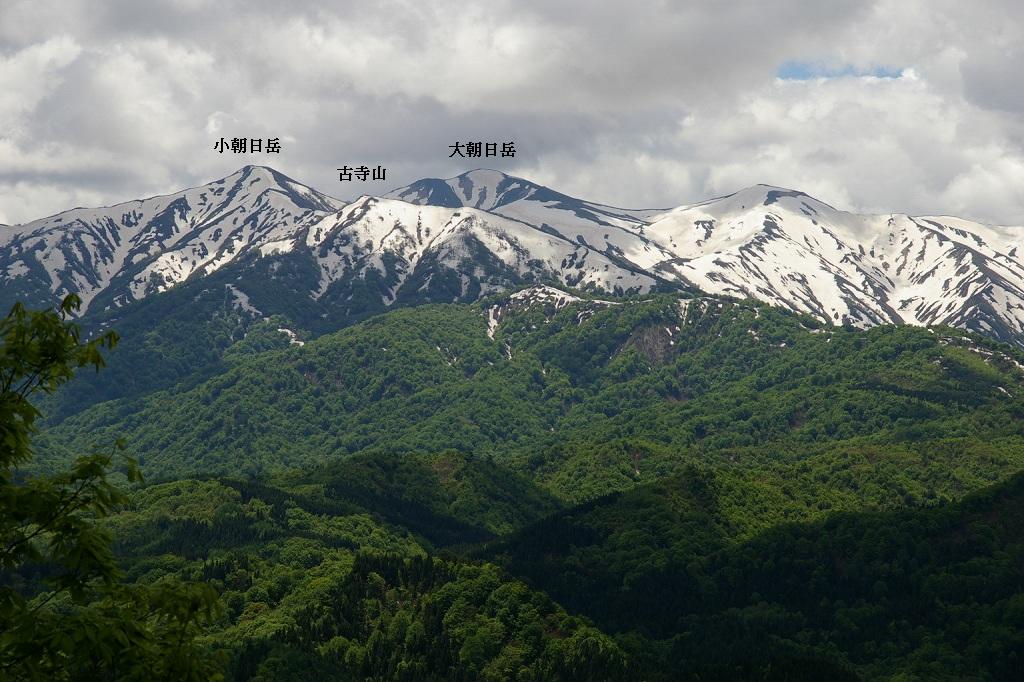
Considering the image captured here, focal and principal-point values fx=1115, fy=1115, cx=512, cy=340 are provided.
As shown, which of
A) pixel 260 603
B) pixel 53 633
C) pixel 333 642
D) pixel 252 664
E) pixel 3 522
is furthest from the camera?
pixel 260 603

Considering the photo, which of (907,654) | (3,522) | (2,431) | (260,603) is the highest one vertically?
(2,431)

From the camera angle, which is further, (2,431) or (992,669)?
(992,669)

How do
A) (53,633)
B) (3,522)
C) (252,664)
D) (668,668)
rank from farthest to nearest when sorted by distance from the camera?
(668,668)
(252,664)
(3,522)
(53,633)

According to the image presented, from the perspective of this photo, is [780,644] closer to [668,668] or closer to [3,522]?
[668,668]

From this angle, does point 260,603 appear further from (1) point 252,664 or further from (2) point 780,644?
(2) point 780,644

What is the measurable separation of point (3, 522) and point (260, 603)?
560 ft

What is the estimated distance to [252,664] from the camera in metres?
140

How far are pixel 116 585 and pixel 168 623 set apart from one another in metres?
1.43

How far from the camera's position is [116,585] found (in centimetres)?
2453

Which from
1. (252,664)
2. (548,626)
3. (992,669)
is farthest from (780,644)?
(252,664)

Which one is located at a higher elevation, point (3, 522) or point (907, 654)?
point (3, 522)

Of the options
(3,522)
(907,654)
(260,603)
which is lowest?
(907,654)

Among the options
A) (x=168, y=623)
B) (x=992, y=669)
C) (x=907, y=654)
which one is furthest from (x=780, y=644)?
(x=168, y=623)

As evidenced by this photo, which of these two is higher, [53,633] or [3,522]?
[3,522]
